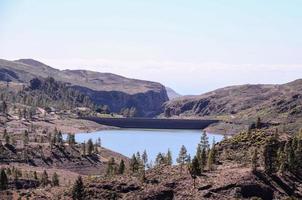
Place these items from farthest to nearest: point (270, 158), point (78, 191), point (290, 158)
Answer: point (290, 158)
point (270, 158)
point (78, 191)

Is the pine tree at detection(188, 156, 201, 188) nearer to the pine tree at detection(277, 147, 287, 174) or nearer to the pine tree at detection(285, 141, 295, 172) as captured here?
the pine tree at detection(277, 147, 287, 174)

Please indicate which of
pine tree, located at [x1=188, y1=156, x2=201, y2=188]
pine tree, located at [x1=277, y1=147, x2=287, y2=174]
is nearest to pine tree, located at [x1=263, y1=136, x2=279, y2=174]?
pine tree, located at [x1=277, y1=147, x2=287, y2=174]

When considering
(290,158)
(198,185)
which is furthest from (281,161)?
(198,185)

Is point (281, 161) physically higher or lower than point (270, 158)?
lower

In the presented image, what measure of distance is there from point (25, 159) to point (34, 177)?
3872 cm

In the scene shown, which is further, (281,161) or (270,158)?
(281,161)

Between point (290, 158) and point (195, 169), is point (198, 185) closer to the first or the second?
point (195, 169)

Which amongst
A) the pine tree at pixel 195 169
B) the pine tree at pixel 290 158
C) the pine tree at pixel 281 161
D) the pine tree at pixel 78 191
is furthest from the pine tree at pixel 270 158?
the pine tree at pixel 78 191

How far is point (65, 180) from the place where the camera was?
163125 millimetres

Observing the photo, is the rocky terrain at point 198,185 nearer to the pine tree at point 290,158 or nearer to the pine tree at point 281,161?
the pine tree at point 281,161

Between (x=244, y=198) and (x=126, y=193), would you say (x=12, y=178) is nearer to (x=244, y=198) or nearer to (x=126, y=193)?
(x=126, y=193)

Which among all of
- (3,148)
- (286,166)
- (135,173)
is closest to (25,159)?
(3,148)

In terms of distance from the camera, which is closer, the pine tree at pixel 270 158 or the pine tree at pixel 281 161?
the pine tree at pixel 270 158

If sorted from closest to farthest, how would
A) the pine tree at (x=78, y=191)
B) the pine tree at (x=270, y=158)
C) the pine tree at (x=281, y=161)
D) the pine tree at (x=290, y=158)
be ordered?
the pine tree at (x=78, y=191) → the pine tree at (x=270, y=158) → the pine tree at (x=281, y=161) → the pine tree at (x=290, y=158)
